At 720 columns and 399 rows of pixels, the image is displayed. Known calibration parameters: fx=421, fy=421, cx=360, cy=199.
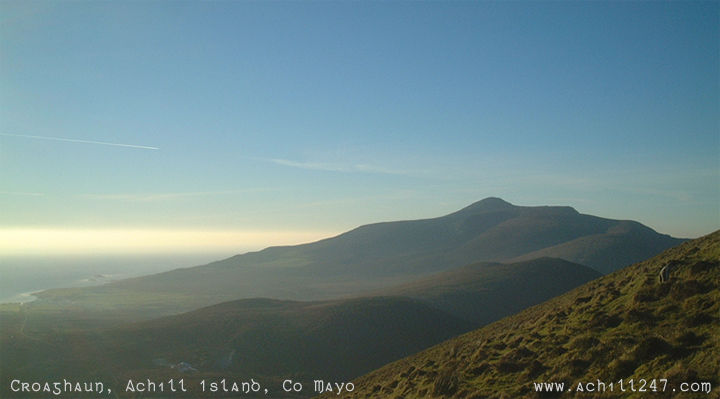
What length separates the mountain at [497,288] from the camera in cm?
13288

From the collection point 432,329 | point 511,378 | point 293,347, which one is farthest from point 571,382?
point 432,329

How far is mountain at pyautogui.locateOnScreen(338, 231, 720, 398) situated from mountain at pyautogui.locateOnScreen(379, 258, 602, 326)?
101 m

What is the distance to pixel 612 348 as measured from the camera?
16172mm

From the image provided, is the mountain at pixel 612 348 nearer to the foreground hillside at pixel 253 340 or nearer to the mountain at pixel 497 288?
the foreground hillside at pixel 253 340

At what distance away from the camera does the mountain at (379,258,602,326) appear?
132875mm

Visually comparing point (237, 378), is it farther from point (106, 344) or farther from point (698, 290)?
point (698, 290)

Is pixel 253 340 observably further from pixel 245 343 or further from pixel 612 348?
pixel 612 348

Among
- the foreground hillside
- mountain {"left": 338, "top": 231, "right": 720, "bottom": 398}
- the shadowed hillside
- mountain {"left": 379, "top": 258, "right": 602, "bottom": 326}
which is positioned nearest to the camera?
mountain {"left": 338, "top": 231, "right": 720, "bottom": 398}

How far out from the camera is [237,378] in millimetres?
68562

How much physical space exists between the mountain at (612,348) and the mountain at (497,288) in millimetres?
100665

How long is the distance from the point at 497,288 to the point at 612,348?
5608 inches

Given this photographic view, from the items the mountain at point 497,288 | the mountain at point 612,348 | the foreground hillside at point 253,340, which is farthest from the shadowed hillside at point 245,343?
the mountain at point 612,348

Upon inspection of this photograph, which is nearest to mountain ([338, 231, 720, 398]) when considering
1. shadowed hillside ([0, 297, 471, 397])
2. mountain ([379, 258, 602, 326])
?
shadowed hillside ([0, 297, 471, 397])

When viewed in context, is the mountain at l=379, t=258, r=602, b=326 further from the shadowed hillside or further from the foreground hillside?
the shadowed hillside
